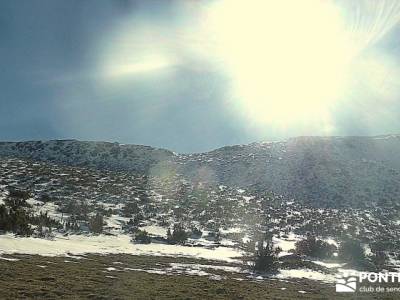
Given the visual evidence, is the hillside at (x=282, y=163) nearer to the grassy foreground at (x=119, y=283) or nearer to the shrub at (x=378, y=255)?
the shrub at (x=378, y=255)

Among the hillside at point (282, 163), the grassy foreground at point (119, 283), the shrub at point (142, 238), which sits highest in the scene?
the hillside at point (282, 163)

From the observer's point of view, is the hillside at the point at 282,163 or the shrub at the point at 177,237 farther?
the hillside at the point at 282,163

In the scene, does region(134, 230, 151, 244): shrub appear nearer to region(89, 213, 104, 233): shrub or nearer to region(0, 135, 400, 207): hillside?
region(89, 213, 104, 233): shrub

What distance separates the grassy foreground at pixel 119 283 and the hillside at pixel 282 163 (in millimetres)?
38509

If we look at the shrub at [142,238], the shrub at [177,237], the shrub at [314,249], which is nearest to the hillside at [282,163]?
the shrub at [314,249]

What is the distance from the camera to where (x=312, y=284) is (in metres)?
19.0

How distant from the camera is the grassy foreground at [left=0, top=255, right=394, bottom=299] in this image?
12133mm

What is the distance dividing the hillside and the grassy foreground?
38.5 meters

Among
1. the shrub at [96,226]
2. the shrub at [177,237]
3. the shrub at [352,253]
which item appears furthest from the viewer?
the shrub at [177,237]

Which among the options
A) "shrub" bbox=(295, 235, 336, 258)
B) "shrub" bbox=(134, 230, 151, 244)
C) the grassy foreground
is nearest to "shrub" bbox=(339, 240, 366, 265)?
"shrub" bbox=(295, 235, 336, 258)

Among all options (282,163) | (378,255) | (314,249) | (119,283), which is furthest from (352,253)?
(282,163)

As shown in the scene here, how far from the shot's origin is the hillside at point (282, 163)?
6034 centimetres

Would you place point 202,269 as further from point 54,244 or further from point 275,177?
point 275,177

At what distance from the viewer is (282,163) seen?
7194 centimetres
